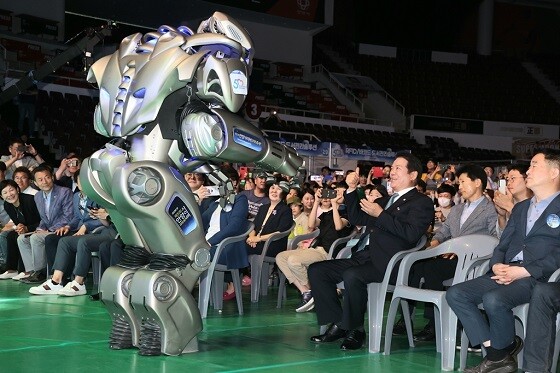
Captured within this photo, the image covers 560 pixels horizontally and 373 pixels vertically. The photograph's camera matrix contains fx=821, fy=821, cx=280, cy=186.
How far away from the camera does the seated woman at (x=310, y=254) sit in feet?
27.5

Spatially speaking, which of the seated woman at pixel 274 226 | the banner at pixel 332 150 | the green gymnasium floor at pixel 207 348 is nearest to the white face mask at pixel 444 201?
the green gymnasium floor at pixel 207 348

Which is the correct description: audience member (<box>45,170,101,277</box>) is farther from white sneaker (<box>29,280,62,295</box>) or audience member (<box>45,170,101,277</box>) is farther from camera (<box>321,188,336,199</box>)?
camera (<box>321,188,336,199</box>)

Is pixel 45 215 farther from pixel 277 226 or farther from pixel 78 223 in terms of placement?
pixel 277 226

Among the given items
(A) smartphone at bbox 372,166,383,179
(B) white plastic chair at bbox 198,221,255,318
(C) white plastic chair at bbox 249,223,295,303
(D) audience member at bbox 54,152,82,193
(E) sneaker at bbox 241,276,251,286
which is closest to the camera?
(B) white plastic chair at bbox 198,221,255,318

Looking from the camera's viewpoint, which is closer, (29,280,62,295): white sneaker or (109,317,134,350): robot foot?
(109,317,134,350): robot foot

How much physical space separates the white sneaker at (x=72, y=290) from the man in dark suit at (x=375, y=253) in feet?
10.9

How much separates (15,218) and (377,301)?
5811 mm

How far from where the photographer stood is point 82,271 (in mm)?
8922

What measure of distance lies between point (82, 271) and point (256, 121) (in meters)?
14.0

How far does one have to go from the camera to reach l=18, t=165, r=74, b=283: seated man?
9.83m

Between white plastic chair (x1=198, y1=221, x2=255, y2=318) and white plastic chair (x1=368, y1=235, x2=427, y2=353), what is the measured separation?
175cm

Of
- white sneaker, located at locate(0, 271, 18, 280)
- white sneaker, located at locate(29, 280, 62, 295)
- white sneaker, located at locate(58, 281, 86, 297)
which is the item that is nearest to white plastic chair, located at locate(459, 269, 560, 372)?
white sneaker, located at locate(58, 281, 86, 297)

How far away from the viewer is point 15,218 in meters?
10.3

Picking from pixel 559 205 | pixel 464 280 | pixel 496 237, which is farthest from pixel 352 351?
pixel 559 205
